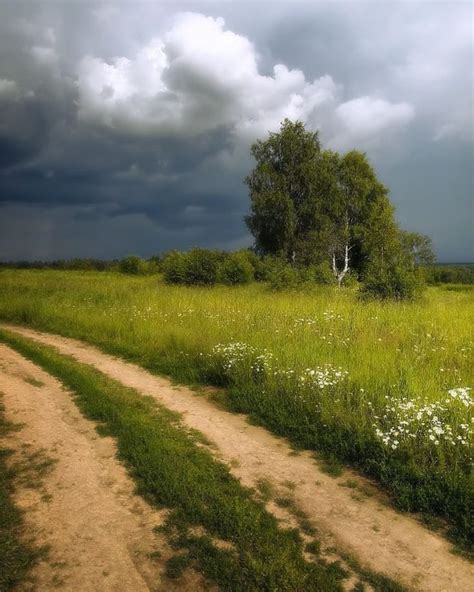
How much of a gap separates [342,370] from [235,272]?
22.9 meters

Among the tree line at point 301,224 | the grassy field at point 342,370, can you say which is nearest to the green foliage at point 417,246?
the tree line at point 301,224

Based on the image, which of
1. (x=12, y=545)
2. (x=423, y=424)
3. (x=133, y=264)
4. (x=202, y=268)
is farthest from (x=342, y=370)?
(x=133, y=264)

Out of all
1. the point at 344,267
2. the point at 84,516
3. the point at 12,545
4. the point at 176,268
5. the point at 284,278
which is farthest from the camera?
the point at 344,267

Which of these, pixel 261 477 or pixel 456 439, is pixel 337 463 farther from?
pixel 456 439

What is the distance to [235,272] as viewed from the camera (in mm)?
30047

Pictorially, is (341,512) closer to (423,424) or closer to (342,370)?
(423,424)

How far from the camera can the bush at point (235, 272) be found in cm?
2986

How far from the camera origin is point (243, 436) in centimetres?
633

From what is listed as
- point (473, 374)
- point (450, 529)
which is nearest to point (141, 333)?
point (473, 374)

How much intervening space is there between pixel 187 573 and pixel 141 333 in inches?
383

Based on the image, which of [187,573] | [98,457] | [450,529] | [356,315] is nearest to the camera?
[187,573]

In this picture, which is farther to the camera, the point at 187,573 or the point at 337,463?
the point at 337,463

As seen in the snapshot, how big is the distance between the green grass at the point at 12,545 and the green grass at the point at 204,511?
1253 mm

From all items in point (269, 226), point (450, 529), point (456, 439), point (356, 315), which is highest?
point (269, 226)
